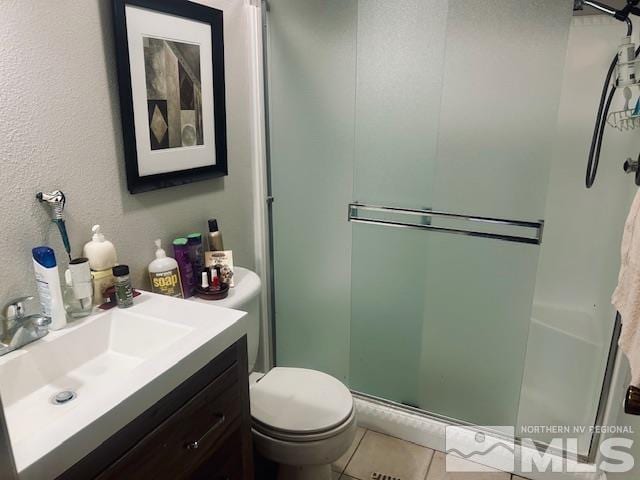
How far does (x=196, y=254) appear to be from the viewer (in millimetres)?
1570

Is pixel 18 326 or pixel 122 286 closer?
pixel 18 326

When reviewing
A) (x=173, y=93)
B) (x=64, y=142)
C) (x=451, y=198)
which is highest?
(x=173, y=93)

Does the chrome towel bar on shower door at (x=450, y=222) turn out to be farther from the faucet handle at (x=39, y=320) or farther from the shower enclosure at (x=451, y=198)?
the faucet handle at (x=39, y=320)

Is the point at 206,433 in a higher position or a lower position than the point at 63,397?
lower

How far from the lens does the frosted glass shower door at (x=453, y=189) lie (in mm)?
1564

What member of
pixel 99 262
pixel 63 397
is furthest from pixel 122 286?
pixel 63 397

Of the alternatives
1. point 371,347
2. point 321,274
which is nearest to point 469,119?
point 321,274

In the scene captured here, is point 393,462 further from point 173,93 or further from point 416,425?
point 173,93

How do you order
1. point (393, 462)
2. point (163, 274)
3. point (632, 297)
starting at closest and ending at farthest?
point (632, 297) < point (163, 274) < point (393, 462)

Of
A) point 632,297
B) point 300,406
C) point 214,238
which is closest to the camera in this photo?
point 632,297

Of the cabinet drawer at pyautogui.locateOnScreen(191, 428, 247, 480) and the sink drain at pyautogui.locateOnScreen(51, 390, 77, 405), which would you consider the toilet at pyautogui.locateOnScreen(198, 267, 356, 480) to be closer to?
the cabinet drawer at pyautogui.locateOnScreen(191, 428, 247, 480)

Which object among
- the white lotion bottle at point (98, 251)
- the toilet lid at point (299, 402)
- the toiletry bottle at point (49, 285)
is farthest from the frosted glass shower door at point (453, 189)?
the toiletry bottle at point (49, 285)

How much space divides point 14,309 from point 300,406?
2.98 feet

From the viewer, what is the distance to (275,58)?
1.91 m
